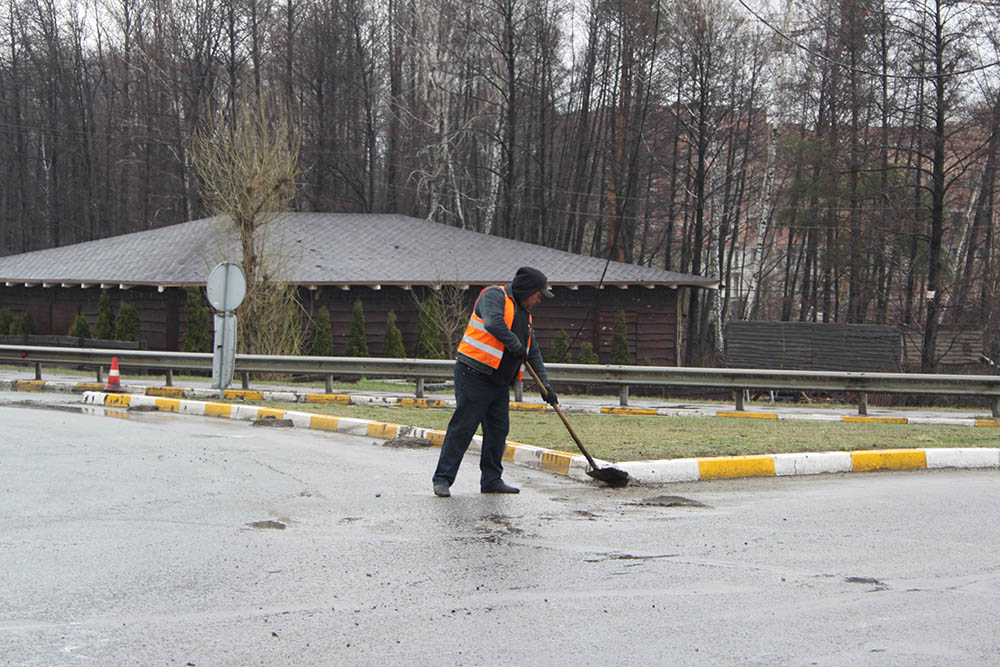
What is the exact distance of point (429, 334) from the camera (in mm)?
28047

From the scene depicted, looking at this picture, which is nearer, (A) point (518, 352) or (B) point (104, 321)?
(A) point (518, 352)

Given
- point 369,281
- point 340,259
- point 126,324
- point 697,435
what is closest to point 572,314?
point 369,281

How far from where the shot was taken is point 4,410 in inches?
546

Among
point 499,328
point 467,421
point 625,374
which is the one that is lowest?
point 467,421

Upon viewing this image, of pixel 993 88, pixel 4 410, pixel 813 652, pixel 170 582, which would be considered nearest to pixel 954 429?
pixel 813 652

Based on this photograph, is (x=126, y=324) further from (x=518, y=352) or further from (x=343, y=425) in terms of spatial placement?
(x=518, y=352)

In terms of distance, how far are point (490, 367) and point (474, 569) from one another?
2480 millimetres

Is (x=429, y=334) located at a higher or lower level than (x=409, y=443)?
higher

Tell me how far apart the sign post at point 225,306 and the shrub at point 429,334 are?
10761 millimetres

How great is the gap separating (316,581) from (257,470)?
3.69 meters

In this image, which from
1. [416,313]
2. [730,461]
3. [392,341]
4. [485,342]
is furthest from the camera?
[416,313]

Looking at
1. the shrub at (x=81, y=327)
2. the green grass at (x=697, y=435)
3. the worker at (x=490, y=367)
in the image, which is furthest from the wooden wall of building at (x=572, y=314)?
the worker at (x=490, y=367)

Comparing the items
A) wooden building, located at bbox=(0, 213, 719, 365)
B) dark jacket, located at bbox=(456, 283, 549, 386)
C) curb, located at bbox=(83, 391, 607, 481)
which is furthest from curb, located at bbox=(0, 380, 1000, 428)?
dark jacket, located at bbox=(456, 283, 549, 386)

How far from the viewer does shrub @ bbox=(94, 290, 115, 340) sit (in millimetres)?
28659
